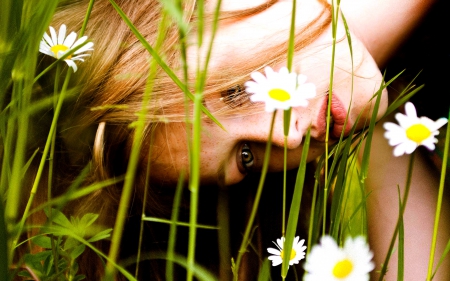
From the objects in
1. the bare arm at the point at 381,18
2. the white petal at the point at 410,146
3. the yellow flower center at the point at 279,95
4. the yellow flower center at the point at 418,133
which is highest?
the bare arm at the point at 381,18

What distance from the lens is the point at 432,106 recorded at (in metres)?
1.11

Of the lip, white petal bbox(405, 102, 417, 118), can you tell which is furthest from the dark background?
white petal bbox(405, 102, 417, 118)

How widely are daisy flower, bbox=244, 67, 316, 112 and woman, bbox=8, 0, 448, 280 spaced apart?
402mm

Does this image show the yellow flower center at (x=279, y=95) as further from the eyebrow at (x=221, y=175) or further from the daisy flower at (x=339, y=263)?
the eyebrow at (x=221, y=175)

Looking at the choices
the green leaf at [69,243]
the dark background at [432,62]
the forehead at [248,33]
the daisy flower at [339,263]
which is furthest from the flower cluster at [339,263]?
the dark background at [432,62]

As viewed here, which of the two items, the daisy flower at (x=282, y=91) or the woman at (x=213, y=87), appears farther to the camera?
the woman at (x=213, y=87)

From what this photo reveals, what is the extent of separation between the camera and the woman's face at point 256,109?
774 millimetres

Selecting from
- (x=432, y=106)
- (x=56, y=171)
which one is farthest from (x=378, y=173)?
(x=56, y=171)

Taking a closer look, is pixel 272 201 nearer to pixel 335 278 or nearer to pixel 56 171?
pixel 56 171

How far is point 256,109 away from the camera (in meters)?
0.79

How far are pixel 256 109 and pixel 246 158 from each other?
0.12 metres

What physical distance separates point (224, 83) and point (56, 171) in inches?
15.2

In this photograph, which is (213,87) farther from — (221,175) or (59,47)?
(59,47)

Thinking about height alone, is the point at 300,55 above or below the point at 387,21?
below
